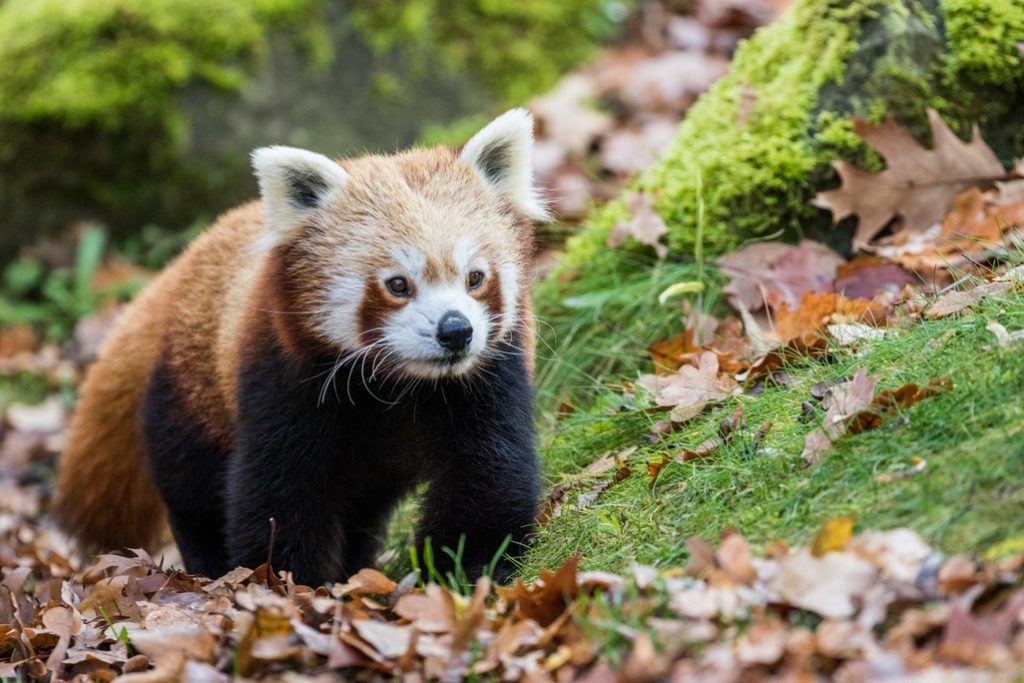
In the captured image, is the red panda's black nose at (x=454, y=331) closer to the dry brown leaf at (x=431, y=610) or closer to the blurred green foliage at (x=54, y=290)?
the dry brown leaf at (x=431, y=610)

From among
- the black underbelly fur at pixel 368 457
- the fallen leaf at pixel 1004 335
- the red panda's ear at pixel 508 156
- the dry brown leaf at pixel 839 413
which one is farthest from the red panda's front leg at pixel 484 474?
the fallen leaf at pixel 1004 335

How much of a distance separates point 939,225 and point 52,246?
6590 millimetres

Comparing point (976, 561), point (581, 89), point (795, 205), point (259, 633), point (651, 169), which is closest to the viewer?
point (976, 561)

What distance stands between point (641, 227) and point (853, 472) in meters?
2.46

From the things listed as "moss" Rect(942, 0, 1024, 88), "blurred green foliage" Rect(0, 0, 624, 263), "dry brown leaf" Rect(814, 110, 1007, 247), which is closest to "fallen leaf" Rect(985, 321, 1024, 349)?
"dry brown leaf" Rect(814, 110, 1007, 247)

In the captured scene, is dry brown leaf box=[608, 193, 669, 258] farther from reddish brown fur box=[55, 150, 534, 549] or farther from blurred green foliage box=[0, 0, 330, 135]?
blurred green foliage box=[0, 0, 330, 135]

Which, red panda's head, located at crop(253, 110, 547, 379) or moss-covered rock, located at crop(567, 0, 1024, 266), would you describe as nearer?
red panda's head, located at crop(253, 110, 547, 379)

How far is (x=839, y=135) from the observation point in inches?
201

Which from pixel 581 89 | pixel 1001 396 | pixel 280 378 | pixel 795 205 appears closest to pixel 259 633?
pixel 280 378

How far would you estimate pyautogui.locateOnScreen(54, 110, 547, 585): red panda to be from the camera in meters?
3.88

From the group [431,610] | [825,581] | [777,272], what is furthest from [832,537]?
[777,272]

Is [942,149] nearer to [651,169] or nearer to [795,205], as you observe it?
[795,205]

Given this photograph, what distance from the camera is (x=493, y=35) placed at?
28.0 feet

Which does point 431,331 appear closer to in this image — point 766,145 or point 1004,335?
point 1004,335
